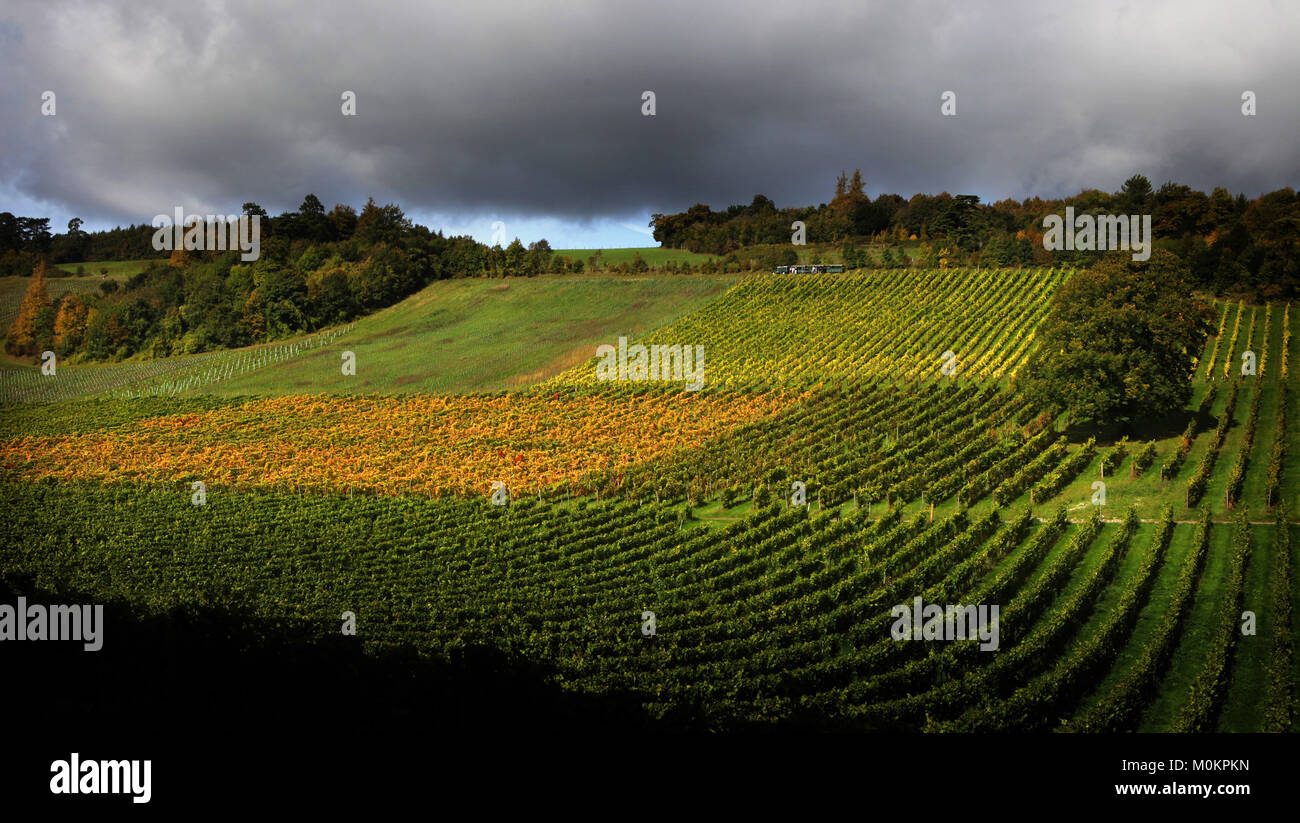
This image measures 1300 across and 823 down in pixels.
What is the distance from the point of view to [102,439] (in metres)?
63.1

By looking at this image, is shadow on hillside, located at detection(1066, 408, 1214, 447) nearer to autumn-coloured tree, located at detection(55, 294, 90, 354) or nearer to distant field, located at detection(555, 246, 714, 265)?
distant field, located at detection(555, 246, 714, 265)

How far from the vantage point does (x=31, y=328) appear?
358 ft

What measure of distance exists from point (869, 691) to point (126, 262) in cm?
16023

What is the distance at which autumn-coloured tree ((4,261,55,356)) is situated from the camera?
108m

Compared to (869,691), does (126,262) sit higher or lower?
higher

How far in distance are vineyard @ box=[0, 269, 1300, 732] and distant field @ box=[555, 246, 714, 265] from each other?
5128 cm

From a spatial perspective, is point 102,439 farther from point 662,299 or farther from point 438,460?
point 662,299

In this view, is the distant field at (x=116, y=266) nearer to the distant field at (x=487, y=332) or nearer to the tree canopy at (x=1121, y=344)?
the distant field at (x=487, y=332)

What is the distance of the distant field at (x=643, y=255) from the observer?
120625 millimetres

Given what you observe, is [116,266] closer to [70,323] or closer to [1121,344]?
[70,323]

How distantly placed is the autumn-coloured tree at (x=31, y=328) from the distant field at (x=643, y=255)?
221 ft

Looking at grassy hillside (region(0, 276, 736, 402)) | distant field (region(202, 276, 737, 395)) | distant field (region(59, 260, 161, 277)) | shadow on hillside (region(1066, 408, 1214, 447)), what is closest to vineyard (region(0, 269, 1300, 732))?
shadow on hillside (region(1066, 408, 1214, 447))

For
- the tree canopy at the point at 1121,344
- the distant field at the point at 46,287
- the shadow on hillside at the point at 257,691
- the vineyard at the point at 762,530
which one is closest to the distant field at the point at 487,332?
the vineyard at the point at 762,530
